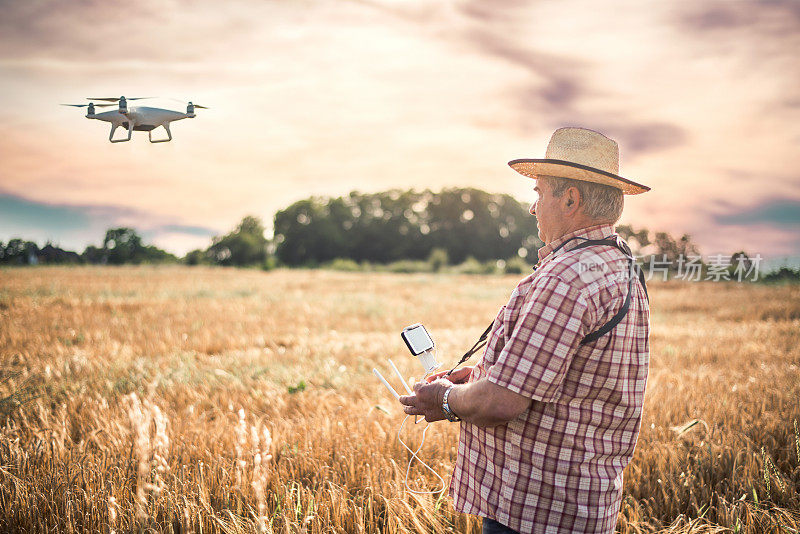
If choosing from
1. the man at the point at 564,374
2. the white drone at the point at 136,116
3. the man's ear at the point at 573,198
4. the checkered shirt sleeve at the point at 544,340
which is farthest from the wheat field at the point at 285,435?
the man's ear at the point at 573,198

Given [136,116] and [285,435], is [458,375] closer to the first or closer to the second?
[136,116]

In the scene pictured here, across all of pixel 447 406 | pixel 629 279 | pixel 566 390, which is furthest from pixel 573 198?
pixel 447 406

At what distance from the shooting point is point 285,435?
15.6 ft

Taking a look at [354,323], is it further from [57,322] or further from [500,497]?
[500,497]

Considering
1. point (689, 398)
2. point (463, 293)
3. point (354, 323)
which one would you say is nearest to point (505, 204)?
point (463, 293)

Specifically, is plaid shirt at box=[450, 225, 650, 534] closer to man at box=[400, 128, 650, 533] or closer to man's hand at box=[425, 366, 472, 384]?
man at box=[400, 128, 650, 533]

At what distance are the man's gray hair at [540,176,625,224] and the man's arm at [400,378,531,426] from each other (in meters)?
0.89

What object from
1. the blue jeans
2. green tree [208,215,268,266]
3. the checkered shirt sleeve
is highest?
green tree [208,215,268,266]

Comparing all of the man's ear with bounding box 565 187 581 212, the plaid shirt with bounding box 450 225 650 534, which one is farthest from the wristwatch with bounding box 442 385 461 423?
the man's ear with bounding box 565 187 581 212

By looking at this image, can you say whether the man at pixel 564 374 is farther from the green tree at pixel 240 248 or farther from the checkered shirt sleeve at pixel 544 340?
the green tree at pixel 240 248

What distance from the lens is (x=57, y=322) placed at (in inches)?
464

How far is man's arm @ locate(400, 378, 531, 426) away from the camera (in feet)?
6.90

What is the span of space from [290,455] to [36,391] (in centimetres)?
399

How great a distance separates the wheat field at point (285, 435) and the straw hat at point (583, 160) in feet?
6.71
